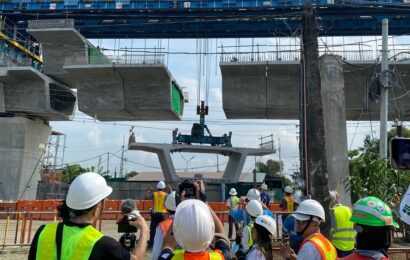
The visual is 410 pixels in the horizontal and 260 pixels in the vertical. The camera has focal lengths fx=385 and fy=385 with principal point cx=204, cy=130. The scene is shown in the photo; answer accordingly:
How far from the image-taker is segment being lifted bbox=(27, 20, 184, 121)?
88.4ft

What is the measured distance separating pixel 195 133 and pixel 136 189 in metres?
6.43

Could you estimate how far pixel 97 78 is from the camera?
27.7 metres

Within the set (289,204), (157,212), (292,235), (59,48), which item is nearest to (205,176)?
(59,48)

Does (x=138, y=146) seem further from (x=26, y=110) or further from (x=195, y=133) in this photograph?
(x=26, y=110)

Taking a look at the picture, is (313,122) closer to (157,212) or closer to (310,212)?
(157,212)

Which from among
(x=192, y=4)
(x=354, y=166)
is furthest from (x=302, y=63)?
(x=192, y=4)

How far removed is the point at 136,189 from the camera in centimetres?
2981

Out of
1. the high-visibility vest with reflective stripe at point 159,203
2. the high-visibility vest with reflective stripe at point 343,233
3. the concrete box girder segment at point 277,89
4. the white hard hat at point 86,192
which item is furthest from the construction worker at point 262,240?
the concrete box girder segment at point 277,89

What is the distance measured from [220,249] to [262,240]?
3.88 ft

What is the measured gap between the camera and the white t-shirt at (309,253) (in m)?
3.19

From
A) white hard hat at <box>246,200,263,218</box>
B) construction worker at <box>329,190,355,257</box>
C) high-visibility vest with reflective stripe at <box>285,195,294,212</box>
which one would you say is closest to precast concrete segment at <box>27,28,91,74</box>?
high-visibility vest with reflective stripe at <box>285,195,294,212</box>

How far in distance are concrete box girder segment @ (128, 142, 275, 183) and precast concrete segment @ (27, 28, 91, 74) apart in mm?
7953

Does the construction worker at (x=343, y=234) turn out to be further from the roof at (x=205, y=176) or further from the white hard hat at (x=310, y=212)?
the roof at (x=205, y=176)

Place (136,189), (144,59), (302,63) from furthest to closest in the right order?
(136,189)
(144,59)
(302,63)
